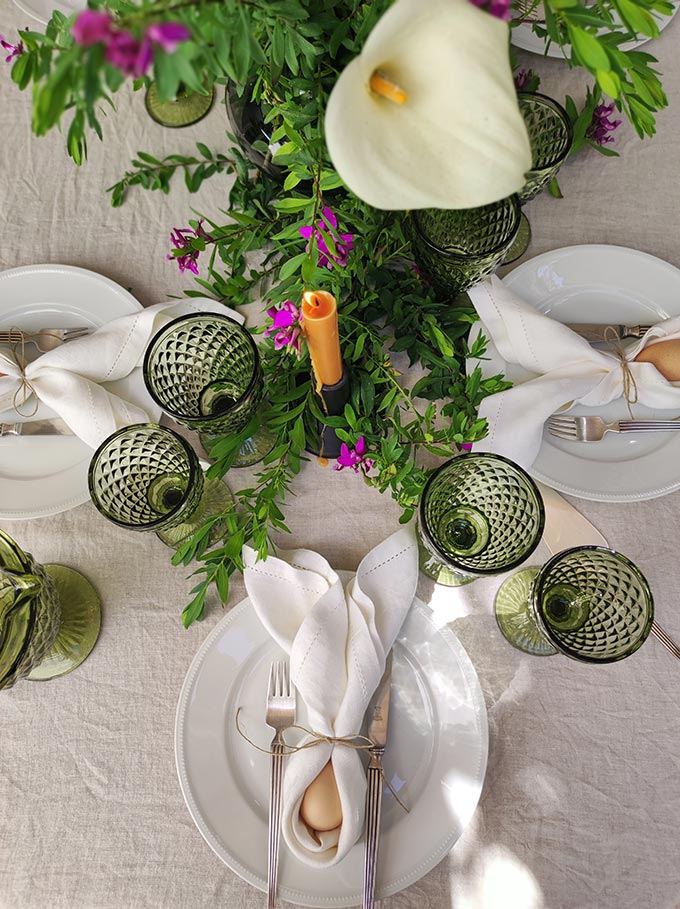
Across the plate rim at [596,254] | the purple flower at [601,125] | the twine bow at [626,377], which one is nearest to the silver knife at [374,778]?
the plate rim at [596,254]

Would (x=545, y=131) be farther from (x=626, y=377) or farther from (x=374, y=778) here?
(x=374, y=778)

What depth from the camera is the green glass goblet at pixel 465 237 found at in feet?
1.63

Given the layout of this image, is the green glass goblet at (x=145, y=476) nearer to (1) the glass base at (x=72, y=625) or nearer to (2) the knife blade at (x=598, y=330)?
(1) the glass base at (x=72, y=625)

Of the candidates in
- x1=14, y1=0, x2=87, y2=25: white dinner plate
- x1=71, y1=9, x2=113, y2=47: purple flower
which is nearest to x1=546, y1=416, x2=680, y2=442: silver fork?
x1=71, y1=9, x2=113, y2=47: purple flower

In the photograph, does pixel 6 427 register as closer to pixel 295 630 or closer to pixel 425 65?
pixel 295 630

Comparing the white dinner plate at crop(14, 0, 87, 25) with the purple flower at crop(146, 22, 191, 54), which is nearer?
the purple flower at crop(146, 22, 191, 54)

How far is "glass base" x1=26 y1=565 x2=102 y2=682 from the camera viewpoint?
0.56 meters

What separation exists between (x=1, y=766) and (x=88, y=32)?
1.81ft

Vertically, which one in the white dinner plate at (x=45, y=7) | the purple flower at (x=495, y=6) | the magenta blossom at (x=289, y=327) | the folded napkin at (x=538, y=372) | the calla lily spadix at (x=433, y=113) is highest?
the purple flower at (x=495, y=6)

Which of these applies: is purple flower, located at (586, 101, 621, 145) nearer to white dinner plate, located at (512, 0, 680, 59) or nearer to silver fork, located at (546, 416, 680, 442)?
white dinner plate, located at (512, 0, 680, 59)

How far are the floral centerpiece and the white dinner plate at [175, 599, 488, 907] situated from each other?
66 millimetres

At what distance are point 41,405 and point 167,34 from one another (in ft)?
1.45

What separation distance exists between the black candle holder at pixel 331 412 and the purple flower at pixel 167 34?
0.93 feet

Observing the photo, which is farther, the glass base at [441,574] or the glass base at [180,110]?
the glass base at [180,110]
